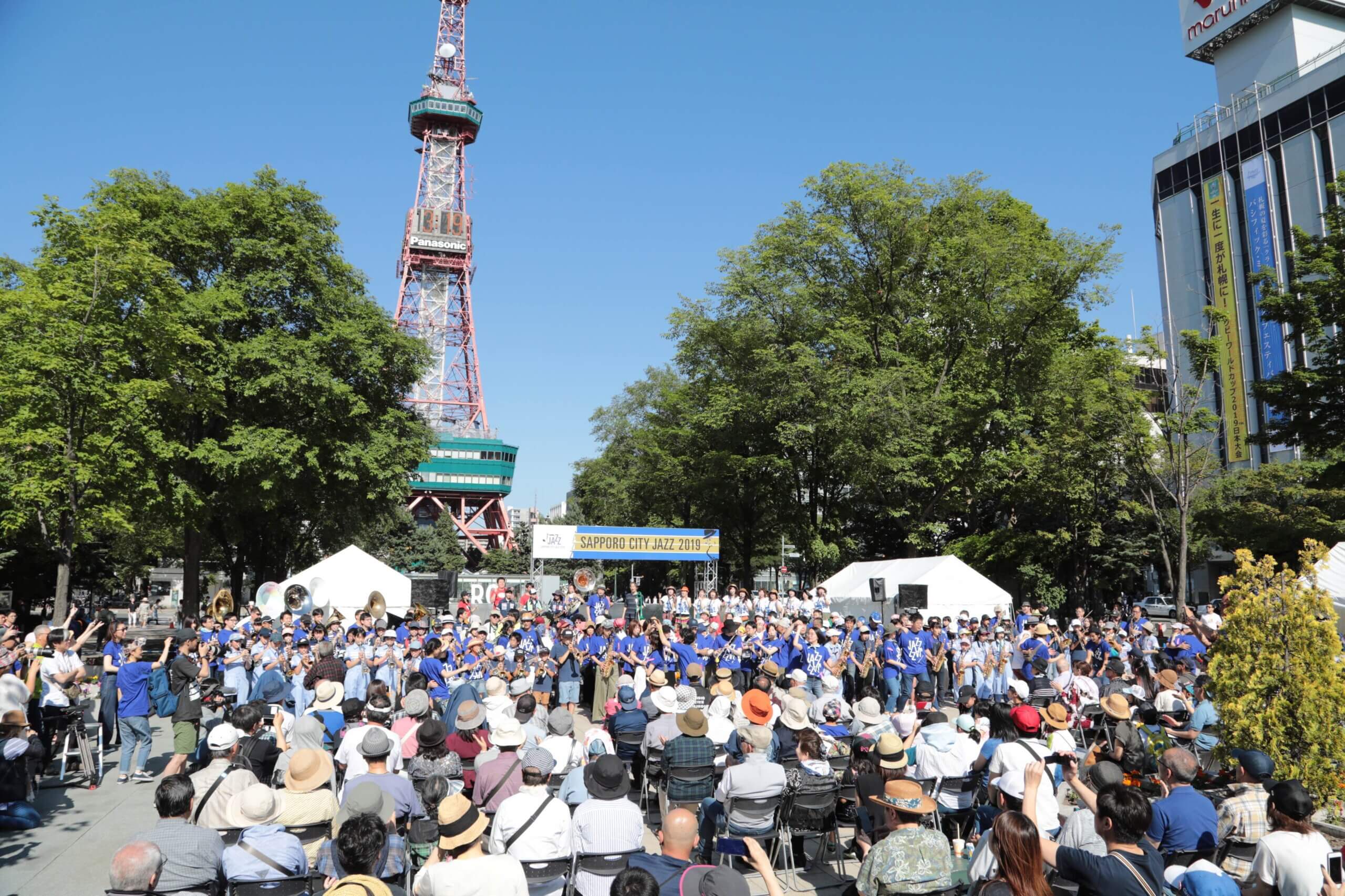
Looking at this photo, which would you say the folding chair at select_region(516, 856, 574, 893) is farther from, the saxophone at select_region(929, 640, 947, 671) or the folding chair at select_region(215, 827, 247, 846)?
the saxophone at select_region(929, 640, 947, 671)

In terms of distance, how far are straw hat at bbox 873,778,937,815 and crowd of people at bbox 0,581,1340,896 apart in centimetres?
1

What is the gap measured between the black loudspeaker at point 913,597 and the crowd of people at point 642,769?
208 inches

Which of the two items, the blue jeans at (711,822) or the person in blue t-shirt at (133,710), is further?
the person in blue t-shirt at (133,710)

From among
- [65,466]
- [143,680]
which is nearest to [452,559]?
[65,466]

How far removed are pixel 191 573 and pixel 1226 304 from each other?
159 feet

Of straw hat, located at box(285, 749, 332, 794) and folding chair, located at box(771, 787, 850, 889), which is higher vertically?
Result: straw hat, located at box(285, 749, 332, 794)

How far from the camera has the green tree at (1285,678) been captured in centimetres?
700

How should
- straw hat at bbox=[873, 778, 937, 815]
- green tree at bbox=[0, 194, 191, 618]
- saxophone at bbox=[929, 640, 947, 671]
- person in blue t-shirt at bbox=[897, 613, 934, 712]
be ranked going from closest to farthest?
straw hat at bbox=[873, 778, 937, 815] < person in blue t-shirt at bbox=[897, 613, 934, 712] < saxophone at bbox=[929, 640, 947, 671] < green tree at bbox=[0, 194, 191, 618]

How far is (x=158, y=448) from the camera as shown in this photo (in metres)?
23.8

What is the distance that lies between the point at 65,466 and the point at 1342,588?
73.1ft

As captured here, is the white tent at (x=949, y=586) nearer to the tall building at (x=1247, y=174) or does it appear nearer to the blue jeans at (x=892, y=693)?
the blue jeans at (x=892, y=693)

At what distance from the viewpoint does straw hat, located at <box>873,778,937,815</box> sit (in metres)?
4.30

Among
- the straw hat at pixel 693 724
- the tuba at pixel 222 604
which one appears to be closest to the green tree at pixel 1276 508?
the straw hat at pixel 693 724

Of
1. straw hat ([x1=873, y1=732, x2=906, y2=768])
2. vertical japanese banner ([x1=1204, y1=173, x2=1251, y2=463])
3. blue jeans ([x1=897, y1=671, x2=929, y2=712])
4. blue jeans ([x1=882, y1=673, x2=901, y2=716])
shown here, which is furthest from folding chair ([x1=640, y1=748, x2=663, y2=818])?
vertical japanese banner ([x1=1204, y1=173, x2=1251, y2=463])
